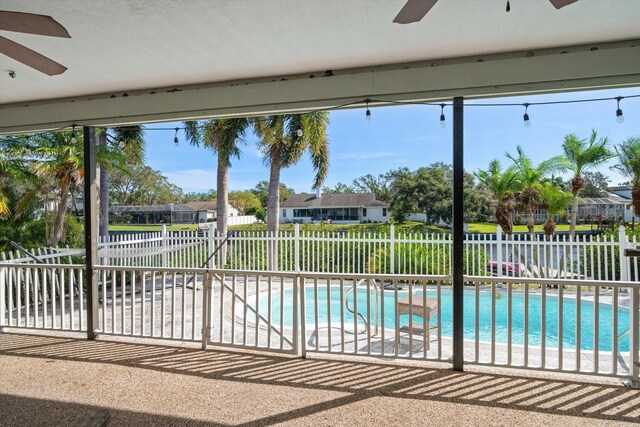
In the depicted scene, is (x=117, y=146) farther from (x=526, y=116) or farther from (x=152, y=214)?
(x=152, y=214)

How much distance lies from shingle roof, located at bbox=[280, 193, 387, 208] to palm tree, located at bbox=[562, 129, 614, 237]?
16.2 m

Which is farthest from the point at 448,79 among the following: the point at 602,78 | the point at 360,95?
the point at 602,78

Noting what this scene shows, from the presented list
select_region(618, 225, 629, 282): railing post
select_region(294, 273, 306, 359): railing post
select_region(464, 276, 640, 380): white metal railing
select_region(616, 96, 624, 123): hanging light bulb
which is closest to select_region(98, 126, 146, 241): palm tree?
select_region(294, 273, 306, 359): railing post

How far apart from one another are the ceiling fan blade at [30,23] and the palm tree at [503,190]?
38.0 ft

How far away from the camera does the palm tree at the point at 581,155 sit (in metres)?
9.67

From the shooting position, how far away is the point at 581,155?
984cm

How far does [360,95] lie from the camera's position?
3.04m

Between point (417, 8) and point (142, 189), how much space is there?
30784 mm

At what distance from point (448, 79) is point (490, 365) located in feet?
7.47

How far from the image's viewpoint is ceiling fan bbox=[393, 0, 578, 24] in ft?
5.48

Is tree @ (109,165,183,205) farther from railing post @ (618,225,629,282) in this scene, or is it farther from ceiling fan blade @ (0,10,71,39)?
railing post @ (618,225,629,282)

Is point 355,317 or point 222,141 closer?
point 355,317

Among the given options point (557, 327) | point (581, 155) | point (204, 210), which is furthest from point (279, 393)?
point (204, 210)

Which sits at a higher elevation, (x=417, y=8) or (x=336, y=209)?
(x=417, y=8)
